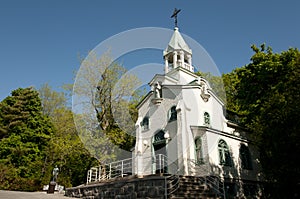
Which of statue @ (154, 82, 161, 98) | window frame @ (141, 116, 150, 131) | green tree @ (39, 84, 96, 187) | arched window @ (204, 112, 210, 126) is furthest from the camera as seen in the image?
green tree @ (39, 84, 96, 187)

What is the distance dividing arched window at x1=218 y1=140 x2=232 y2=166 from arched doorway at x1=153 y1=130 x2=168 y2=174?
292cm

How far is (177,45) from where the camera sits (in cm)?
1736

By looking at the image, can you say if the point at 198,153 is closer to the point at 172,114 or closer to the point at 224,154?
the point at 224,154

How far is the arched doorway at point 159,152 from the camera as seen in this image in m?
13.8

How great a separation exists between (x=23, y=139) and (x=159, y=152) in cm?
1486

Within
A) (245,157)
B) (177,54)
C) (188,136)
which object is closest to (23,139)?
(177,54)

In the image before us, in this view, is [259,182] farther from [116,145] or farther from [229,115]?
[116,145]

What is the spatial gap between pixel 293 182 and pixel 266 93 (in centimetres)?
742

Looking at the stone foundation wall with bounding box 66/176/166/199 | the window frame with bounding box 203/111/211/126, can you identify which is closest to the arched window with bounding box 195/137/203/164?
the window frame with bounding box 203/111/211/126

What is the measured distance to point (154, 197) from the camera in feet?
31.7

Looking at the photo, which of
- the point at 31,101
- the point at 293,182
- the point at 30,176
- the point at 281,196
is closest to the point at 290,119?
the point at 293,182

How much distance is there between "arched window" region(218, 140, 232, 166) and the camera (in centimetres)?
1345

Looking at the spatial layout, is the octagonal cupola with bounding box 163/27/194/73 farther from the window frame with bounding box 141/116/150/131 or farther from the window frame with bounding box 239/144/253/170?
the window frame with bounding box 239/144/253/170

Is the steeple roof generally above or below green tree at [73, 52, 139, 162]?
above
